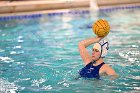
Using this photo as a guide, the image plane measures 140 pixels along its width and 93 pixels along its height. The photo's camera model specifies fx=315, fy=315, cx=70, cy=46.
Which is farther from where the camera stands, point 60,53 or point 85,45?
point 60,53

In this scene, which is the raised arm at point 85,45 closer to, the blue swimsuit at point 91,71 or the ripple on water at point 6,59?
the blue swimsuit at point 91,71

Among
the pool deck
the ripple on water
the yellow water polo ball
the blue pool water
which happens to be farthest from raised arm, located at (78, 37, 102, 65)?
the pool deck

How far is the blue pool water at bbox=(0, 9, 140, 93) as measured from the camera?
554 centimetres

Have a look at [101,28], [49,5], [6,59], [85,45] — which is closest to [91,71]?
[85,45]

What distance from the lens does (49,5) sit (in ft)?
42.4

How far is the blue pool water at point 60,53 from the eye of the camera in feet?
18.2

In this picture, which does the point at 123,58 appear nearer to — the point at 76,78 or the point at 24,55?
the point at 76,78

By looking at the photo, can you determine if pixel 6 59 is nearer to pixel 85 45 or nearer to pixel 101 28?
pixel 85 45

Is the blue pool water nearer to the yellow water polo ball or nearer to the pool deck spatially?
the pool deck

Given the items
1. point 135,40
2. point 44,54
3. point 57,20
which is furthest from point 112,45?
point 57,20

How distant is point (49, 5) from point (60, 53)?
17.8ft

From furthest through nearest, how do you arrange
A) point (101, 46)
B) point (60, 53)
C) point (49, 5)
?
point (49, 5), point (60, 53), point (101, 46)

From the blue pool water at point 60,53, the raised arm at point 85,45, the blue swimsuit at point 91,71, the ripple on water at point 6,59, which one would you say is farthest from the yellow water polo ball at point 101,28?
the ripple on water at point 6,59

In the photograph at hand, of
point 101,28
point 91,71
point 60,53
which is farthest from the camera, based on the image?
point 60,53
